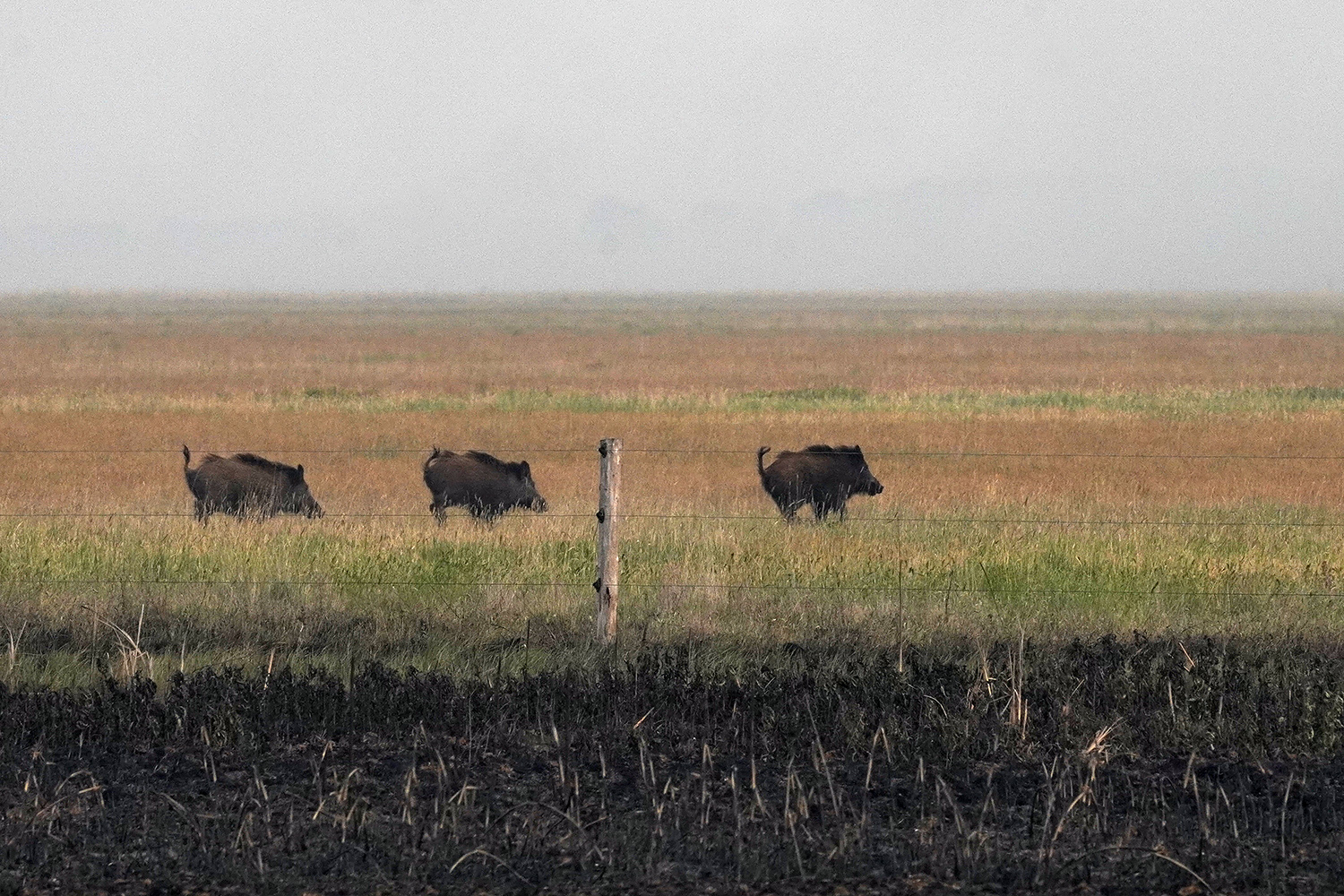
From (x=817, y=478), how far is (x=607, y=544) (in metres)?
6.24

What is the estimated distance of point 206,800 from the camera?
5902 mm

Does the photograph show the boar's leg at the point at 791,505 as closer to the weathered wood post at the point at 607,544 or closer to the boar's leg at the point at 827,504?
the boar's leg at the point at 827,504

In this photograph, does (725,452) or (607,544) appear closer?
(607,544)

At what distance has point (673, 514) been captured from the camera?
12.7 metres

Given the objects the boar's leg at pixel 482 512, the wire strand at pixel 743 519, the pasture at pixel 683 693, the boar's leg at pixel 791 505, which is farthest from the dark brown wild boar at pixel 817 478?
the boar's leg at pixel 482 512

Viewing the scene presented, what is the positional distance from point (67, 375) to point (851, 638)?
3472 centimetres

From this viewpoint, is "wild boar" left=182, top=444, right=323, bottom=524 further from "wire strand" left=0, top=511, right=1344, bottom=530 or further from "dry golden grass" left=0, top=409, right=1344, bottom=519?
"dry golden grass" left=0, top=409, right=1344, bottom=519

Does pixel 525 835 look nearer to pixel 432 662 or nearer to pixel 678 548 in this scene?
pixel 432 662

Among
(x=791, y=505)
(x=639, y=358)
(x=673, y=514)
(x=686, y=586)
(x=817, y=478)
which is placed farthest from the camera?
(x=639, y=358)

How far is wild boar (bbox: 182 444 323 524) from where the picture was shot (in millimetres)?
14023

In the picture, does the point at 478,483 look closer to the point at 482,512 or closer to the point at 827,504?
the point at 482,512

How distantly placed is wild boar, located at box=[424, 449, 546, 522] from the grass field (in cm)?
41

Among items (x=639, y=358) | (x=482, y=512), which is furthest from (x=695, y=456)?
(x=639, y=358)

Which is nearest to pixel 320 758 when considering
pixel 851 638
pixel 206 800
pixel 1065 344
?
pixel 206 800
